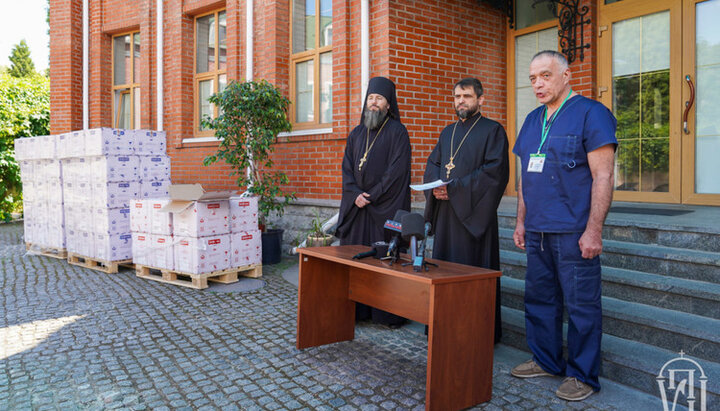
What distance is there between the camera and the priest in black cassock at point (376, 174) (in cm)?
469

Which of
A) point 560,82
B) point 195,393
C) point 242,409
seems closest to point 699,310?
point 560,82

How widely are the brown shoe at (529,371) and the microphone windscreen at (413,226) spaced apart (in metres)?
1.17

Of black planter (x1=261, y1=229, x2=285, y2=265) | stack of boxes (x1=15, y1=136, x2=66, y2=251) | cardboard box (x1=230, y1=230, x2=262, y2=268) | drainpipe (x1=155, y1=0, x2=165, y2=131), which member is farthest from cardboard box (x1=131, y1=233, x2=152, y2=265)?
drainpipe (x1=155, y1=0, x2=165, y2=131)

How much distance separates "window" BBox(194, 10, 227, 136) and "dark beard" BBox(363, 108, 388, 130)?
231 inches

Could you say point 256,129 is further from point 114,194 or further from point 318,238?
point 114,194

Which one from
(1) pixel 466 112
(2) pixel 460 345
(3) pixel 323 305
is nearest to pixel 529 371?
(2) pixel 460 345

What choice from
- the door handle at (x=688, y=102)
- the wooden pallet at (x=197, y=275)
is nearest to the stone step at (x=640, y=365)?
the door handle at (x=688, y=102)

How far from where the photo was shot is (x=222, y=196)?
6.19 m

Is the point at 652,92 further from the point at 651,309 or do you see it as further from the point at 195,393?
the point at 195,393

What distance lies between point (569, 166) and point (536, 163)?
0.73ft

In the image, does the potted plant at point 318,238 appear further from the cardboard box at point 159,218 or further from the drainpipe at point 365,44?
the drainpipe at point 365,44

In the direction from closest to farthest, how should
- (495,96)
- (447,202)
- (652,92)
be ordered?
(447,202)
(652,92)
(495,96)

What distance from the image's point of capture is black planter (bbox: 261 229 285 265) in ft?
25.0

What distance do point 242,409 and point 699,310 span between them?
122 inches
